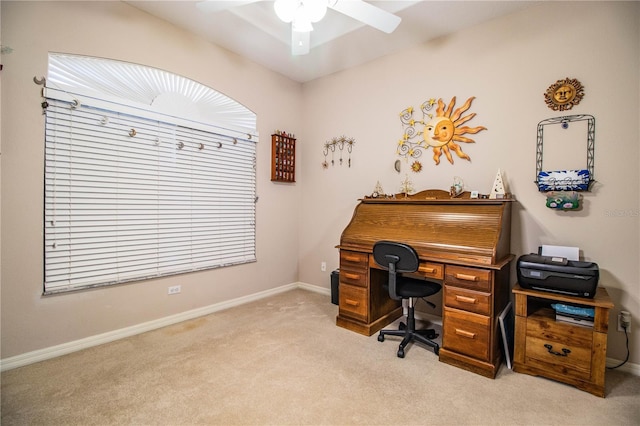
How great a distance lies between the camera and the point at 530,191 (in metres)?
2.47

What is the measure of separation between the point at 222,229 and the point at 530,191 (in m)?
3.03

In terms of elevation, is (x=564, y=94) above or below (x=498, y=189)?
above

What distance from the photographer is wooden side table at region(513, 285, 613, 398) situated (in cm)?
181

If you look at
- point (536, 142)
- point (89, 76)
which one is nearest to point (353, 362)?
point (536, 142)

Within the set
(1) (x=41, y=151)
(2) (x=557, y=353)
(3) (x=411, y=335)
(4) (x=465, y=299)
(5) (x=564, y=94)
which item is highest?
(5) (x=564, y=94)

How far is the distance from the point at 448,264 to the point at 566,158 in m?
1.27

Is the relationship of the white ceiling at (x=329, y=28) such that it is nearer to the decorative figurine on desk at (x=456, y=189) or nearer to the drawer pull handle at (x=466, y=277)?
the decorative figurine on desk at (x=456, y=189)

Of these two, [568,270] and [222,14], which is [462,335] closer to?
[568,270]

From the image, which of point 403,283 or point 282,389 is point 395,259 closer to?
point 403,283

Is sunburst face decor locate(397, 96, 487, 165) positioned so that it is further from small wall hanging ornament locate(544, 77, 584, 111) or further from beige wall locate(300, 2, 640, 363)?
small wall hanging ornament locate(544, 77, 584, 111)

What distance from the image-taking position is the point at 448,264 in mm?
2232

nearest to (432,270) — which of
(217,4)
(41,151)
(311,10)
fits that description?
(311,10)

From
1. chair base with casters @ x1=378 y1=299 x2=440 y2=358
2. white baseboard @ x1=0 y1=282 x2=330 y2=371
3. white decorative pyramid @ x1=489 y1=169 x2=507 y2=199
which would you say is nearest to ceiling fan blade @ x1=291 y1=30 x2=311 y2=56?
white decorative pyramid @ x1=489 y1=169 x2=507 y2=199

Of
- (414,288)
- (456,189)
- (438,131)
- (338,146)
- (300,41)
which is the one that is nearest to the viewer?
(300,41)
